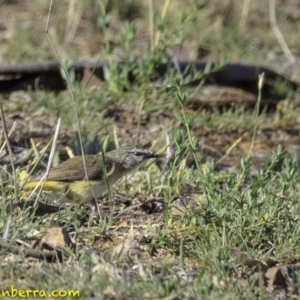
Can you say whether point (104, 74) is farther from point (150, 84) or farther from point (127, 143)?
point (127, 143)

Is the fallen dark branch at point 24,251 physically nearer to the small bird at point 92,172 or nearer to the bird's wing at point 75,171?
the small bird at point 92,172

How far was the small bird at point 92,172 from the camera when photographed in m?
6.50

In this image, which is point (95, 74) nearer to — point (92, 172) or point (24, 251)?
point (92, 172)

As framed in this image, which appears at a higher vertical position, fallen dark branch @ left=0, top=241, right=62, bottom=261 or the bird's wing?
fallen dark branch @ left=0, top=241, right=62, bottom=261

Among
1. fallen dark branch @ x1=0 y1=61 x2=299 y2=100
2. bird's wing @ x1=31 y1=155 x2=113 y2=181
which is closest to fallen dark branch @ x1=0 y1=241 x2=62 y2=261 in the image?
bird's wing @ x1=31 y1=155 x2=113 y2=181

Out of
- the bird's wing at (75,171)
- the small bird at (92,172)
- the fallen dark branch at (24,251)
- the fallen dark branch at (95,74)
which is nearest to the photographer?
the fallen dark branch at (24,251)

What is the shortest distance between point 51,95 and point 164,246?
3.40 m

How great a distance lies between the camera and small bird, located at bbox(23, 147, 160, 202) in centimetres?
650

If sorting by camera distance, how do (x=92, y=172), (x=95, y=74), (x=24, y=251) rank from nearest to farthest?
1. (x=24, y=251)
2. (x=92, y=172)
3. (x=95, y=74)

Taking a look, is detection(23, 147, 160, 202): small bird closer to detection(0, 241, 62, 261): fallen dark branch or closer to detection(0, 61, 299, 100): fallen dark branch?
detection(0, 241, 62, 261): fallen dark branch

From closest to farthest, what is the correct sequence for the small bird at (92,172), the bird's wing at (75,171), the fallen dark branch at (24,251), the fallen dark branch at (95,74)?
the fallen dark branch at (24,251) → the small bird at (92,172) → the bird's wing at (75,171) → the fallen dark branch at (95,74)

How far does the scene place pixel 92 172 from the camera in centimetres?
666

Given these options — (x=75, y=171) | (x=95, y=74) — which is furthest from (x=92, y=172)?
(x=95, y=74)

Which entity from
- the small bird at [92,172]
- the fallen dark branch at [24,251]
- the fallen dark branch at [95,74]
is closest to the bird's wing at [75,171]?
the small bird at [92,172]
